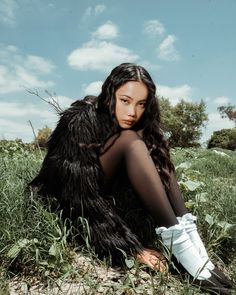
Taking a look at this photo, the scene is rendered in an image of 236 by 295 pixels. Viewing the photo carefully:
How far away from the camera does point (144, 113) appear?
2605 mm

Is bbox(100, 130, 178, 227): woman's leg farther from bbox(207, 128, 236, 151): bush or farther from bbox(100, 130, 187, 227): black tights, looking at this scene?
bbox(207, 128, 236, 151): bush

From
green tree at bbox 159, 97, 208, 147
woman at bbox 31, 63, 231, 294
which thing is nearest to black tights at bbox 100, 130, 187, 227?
woman at bbox 31, 63, 231, 294

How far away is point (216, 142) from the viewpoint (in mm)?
29328

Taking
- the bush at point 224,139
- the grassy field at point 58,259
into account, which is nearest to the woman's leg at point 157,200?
the grassy field at point 58,259

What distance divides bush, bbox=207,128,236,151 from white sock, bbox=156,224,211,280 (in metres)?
27.1

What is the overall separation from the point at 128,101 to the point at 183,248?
915 millimetres

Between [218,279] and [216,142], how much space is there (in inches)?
1102

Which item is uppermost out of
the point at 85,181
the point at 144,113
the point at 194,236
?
the point at 144,113

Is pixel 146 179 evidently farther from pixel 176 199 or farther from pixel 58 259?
pixel 58 259

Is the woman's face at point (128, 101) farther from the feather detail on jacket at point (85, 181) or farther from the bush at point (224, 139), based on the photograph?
the bush at point (224, 139)

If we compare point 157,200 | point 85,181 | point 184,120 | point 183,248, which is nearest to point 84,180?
point 85,181

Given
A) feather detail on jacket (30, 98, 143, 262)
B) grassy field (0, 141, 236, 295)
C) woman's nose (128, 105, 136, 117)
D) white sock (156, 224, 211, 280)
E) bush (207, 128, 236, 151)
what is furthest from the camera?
bush (207, 128, 236, 151)

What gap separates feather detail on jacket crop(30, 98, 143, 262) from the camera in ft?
7.48

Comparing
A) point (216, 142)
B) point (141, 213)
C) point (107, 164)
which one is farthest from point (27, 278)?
point (216, 142)
